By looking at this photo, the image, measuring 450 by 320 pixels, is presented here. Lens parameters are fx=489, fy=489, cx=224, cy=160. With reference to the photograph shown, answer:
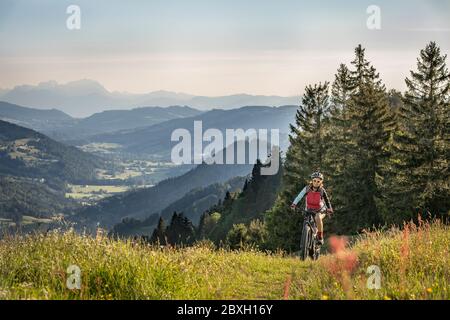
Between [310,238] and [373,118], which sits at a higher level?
[373,118]

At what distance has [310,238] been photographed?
46.0ft

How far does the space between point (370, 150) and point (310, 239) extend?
2444 centimetres

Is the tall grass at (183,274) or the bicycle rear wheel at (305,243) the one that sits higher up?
the tall grass at (183,274)

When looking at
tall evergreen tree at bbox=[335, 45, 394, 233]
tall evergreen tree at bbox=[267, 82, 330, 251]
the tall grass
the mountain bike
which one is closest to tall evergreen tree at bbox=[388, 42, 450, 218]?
tall evergreen tree at bbox=[335, 45, 394, 233]

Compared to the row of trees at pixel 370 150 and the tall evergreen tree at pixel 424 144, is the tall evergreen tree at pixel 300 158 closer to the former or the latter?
the row of trees at pixel 370 150

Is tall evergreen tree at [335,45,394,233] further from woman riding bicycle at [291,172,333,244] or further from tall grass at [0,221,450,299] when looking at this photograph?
tall grass at [0,221,450,299]

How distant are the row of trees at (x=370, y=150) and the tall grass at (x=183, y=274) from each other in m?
23.4

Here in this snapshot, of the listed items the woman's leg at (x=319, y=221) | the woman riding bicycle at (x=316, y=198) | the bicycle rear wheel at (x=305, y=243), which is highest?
the woman riding bicycle at (x=316, y=198)

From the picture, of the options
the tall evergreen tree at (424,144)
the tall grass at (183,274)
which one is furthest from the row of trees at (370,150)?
the tall grass at (183,274)

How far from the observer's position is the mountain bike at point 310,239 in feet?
45.2
